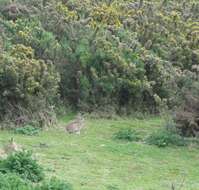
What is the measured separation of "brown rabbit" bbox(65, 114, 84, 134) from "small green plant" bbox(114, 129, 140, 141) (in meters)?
0.78

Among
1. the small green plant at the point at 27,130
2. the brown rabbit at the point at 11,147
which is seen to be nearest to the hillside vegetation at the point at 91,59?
the small green plant at the point at 27,130

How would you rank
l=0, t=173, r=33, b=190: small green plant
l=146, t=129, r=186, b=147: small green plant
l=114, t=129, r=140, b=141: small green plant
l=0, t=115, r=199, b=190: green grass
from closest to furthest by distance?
l=0, t=173, r=33, b=190: small green plant < l=0, t=115, r=199, b=190: green grass < l=146, t=129, r=186, b=147: small green plant < l=114, t=129, r=140, b=141: small green plant

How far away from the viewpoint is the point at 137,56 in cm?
1647

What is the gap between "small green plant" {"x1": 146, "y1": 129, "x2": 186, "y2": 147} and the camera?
43.5 feet

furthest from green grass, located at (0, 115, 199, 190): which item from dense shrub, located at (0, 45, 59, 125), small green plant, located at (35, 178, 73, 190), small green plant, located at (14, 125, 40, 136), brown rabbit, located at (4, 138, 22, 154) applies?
small green plant, located at (35, 178, 73, 190)

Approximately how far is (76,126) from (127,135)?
114cm

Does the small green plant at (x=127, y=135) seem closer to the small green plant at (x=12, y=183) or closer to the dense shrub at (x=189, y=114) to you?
the dense shrub at (x=189, y=114)

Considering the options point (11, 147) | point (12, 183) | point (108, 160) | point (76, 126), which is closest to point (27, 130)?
point (76, 126)

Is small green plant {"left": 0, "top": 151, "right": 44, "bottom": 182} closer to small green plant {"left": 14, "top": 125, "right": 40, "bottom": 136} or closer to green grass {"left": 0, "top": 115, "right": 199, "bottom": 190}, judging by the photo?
green grass {"left": 0, "top": 115, "right": 199, "bottom": 190}

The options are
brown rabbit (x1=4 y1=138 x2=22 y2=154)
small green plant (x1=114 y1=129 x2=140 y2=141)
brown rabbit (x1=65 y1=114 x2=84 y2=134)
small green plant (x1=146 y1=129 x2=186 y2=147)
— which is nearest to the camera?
brown rabbit (x1=4 y1=138 x2=22 y2=154)

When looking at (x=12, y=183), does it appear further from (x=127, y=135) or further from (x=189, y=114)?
Result: (x=189, y=114)

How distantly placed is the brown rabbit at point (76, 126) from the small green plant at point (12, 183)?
447 cm

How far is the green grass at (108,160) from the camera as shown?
10656mm

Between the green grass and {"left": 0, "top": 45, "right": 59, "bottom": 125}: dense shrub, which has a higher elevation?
{"left": 0, "top": 45, "right": 59, "bottom": 125}: dense shrub
